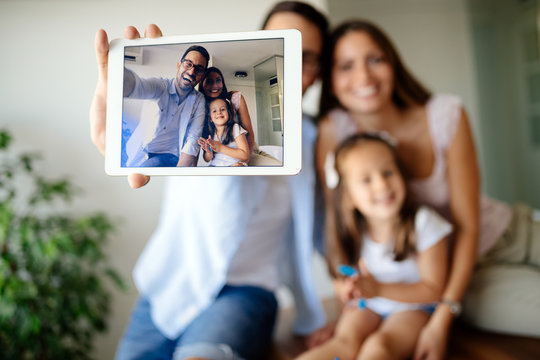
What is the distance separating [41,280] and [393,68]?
1457 millimetres

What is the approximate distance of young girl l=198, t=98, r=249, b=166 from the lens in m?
0.64

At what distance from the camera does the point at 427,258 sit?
1.11 meters

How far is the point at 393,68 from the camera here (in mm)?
1207

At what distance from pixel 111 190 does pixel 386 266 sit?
1288 mm

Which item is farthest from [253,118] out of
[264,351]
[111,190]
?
[111,190]

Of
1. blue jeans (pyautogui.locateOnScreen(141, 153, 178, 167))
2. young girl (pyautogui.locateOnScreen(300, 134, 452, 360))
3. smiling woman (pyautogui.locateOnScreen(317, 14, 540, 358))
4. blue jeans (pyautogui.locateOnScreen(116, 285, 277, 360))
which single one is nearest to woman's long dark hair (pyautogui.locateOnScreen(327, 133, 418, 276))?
young girl (pyautogui.locateOnScreen(300, 134, 452, 360))

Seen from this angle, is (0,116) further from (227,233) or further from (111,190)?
(227,233)

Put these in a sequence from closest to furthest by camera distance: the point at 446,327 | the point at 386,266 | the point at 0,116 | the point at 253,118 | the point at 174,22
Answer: the point at 253,118 < the point at 446,327 < the point at 386,266 < the point at 174,22 < the point at 0,116

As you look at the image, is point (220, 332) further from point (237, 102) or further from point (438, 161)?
point (438, 161)

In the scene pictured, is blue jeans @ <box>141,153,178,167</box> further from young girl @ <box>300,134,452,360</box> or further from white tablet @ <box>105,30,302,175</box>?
young girl @ <box>300,134,452,360</box>

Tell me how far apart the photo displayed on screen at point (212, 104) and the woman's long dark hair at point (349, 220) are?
0.57m

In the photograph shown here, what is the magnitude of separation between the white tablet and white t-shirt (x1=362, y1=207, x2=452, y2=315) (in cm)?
64

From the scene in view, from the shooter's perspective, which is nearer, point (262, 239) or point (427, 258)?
point (427, 258)

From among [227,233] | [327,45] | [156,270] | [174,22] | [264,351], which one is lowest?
[264,351]
